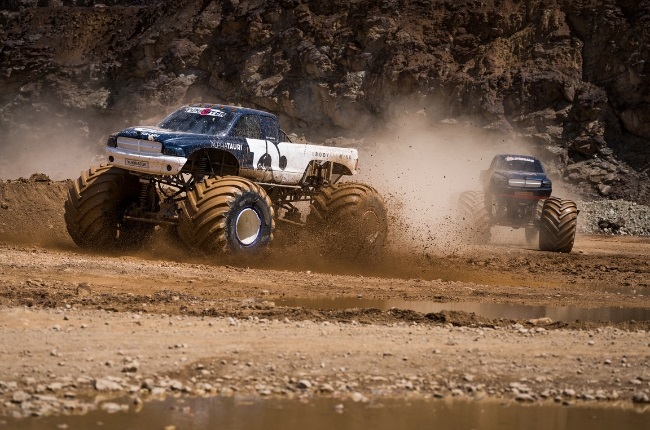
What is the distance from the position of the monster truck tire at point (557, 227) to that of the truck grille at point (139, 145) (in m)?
9.94

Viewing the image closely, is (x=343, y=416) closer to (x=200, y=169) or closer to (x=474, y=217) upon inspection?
(x=200, y=169)

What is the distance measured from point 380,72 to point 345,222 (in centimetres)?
2111

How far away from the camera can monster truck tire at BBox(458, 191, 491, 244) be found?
73.6 ft

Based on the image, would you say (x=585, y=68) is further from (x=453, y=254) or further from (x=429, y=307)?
(x=429, y=307)

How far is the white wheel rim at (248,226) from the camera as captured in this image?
1491cm

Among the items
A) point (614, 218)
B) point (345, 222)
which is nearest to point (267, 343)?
point (345, 222)

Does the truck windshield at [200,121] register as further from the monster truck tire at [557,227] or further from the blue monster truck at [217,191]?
the monster truck tire at [557,227]

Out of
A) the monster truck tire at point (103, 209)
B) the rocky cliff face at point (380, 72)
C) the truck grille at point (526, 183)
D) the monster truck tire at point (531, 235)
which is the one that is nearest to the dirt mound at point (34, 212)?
the monster truck tire at point (103, 209)

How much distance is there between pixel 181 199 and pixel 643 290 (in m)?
7.16

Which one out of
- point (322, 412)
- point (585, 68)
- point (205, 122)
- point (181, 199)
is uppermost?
point (585, 68)

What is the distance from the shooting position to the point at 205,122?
51.7 feet

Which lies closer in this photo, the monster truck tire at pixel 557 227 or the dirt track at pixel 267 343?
the dirt track at pixel 267 343

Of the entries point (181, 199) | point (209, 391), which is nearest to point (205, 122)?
point (181, 199)

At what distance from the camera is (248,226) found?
15.1 metres
